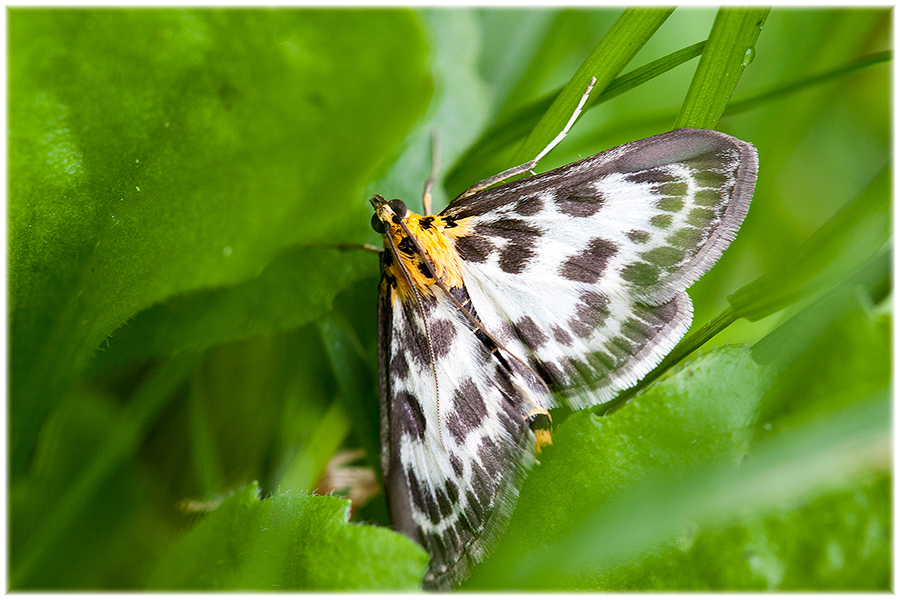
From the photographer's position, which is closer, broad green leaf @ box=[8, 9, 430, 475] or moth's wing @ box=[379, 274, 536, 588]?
broad green leaf @ box=[8, 9, 430, 475]

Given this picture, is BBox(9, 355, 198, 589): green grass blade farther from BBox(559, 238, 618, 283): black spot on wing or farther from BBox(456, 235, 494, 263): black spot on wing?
BBox(559, 238, 618, 283): black spot on wing

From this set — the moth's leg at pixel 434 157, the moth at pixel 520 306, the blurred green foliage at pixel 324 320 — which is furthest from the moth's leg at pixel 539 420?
the moth's leg at pixel 434 157

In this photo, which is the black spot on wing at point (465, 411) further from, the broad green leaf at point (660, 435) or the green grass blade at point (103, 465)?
the green grass blade at point (103, 465)

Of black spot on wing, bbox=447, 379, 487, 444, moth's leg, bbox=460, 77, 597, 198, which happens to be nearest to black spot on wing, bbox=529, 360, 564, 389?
black spot on wing, bbox=447, 379, 487, 444

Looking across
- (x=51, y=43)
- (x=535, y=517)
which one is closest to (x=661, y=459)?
(x=535, y=517)

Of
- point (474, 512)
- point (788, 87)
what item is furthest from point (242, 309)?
point (788, 87)

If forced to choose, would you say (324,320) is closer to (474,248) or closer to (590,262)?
(474,248)
